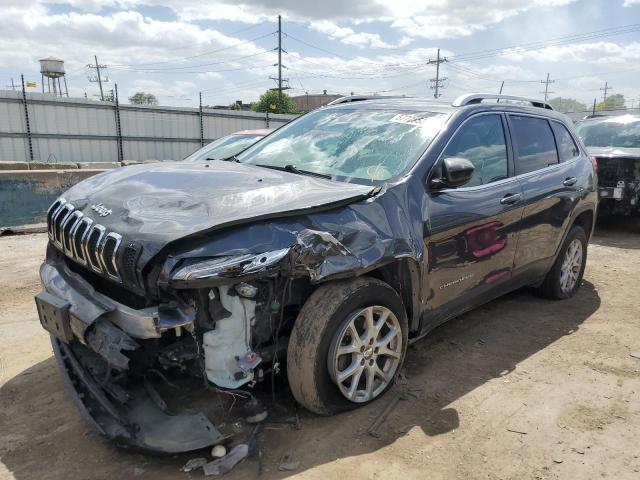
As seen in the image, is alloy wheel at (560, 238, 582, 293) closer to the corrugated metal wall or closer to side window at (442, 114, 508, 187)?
side window at (442, 114, 508, 187)

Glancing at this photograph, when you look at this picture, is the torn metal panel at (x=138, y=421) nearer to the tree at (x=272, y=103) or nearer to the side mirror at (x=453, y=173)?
the side mirror at (x=453, y=173)

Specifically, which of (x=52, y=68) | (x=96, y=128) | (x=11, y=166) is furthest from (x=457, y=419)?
(x=52, y=68)

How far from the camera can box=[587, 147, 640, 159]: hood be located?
27.6ft

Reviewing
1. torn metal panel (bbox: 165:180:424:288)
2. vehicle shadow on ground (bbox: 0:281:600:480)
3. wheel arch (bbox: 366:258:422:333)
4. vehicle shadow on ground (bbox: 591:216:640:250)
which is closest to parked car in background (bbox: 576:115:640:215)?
vehicle shadow on ground (bbox: 591:216:640:250)

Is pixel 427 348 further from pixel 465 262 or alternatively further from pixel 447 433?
pixel 447 433

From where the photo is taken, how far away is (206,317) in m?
2.54

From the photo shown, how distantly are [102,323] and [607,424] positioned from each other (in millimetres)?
2903

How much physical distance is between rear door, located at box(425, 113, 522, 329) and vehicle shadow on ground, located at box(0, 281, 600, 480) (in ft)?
1.36

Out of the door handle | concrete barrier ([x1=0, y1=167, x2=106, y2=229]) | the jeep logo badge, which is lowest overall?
concrete barrier ([x1=0, y1=167, x2=106, y2=229])

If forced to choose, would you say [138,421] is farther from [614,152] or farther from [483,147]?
[614,152]

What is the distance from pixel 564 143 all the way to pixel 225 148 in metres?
4.66

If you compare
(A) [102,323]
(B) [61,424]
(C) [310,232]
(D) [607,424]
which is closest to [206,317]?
(A) [102,323]

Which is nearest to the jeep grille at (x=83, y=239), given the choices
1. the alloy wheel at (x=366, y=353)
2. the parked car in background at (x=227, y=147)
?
the alloy wheel at (x=366, y=353)

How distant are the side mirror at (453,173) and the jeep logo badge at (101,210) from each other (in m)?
1.95
